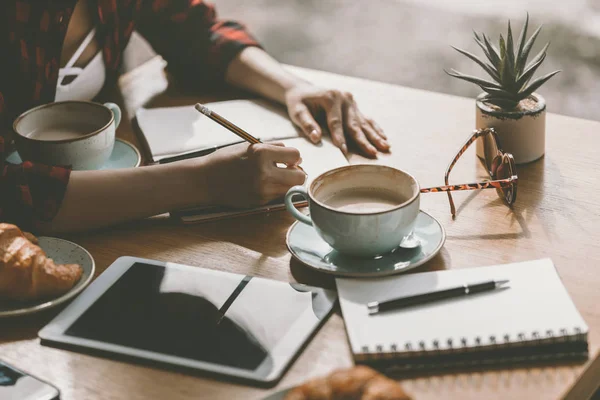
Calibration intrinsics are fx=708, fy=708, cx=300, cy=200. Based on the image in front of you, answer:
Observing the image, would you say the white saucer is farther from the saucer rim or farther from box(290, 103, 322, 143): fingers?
box(290, 103, 322, 143): fingers

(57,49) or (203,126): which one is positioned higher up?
(57,49)

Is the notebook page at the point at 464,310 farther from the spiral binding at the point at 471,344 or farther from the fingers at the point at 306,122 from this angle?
the fingers at the point at 306,122

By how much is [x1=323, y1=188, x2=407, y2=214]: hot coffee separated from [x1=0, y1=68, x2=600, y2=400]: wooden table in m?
0.09

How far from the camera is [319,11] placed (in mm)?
3869

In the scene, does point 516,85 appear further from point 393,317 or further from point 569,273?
point 393,317

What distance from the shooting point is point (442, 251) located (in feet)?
2.95

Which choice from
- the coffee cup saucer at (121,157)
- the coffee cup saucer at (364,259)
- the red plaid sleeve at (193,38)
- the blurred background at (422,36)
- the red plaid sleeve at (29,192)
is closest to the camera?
the coffee cup saucer at (364,259)

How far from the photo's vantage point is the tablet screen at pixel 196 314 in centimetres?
74

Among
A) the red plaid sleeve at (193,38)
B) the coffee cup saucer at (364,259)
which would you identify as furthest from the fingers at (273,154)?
the red plaid sleeve at (193,38)

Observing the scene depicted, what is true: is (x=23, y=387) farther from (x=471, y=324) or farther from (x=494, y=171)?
(x=494, y=171)

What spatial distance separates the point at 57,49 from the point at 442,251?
79cm

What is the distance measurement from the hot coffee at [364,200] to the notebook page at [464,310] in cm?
10

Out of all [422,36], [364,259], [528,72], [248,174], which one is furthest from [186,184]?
[422,36]

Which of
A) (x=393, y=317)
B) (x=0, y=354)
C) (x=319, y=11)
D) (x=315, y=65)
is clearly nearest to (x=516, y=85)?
(x=393, y=317)
